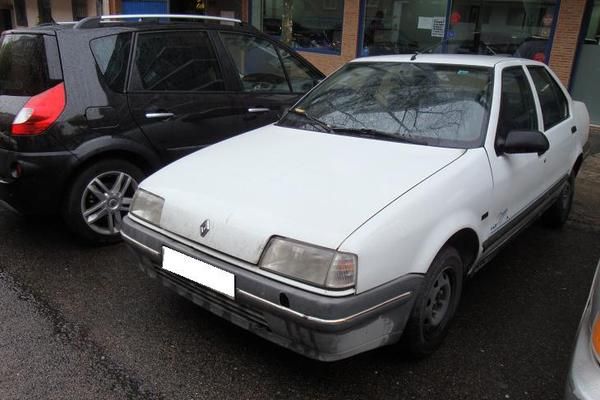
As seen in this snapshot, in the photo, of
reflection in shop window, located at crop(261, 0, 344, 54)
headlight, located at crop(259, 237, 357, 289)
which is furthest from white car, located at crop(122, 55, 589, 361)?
reflection in shop window, located at crop(261, 0, 344, 54)

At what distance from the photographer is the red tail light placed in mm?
3621

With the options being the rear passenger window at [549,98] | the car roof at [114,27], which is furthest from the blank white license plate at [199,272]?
the rear passenger window at [549,98]

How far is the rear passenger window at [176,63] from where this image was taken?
13.5 feet

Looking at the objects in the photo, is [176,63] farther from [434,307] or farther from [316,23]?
[316,23]

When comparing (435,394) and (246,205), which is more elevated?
(246,205)

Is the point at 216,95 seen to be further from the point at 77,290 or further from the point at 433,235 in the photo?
the point at 433,235

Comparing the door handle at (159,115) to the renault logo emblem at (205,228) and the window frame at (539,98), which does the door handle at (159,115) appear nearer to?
the renault logo emblem at (205,228)

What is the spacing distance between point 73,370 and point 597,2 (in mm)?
9746

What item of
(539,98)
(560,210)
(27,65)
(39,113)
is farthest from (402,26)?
(39,113)

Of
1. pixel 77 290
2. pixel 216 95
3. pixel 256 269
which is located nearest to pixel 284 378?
pixel 256 269

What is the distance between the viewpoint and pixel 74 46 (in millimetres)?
3816

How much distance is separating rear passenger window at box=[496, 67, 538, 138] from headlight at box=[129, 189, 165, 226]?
201 cm

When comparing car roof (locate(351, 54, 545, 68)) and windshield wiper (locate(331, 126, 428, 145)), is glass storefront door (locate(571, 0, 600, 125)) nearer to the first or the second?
car roof (locate(351, 54, 545, 68))

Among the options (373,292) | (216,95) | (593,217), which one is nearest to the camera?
(373,292)
